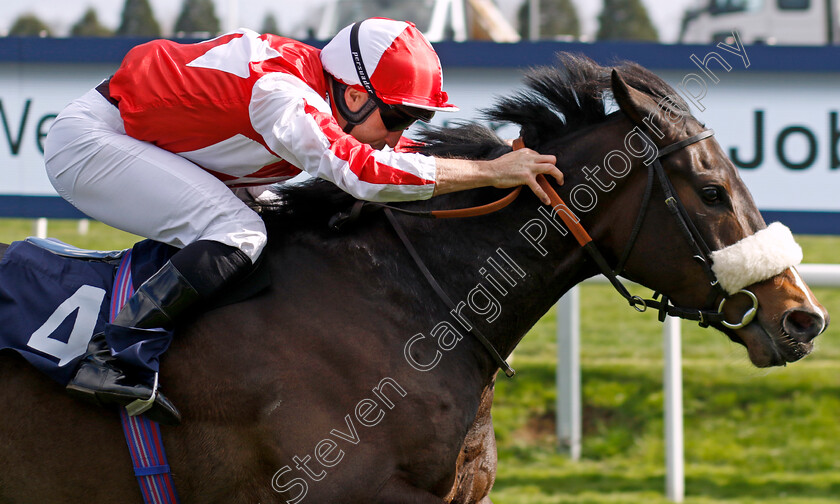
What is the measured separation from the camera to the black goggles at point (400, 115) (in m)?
2.78

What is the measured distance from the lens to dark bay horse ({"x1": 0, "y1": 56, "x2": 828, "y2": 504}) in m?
2.54

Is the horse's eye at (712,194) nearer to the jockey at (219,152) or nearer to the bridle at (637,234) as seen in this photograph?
the bridle at (637,234)

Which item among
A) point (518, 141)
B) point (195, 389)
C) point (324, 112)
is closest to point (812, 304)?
point (518, 141)

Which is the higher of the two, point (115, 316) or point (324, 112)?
point (324, 112)

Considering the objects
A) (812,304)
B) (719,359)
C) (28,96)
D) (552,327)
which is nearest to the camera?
(812,304)

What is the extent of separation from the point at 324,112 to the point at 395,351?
0.73 metres

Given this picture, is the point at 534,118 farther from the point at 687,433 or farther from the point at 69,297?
the point at 687,433

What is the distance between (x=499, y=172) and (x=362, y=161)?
16.5 inches

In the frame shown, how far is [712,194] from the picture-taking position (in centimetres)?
258

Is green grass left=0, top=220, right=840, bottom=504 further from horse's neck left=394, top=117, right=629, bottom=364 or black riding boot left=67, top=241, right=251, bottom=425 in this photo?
black riding boot left=67, top=241, right=251, bottom=425

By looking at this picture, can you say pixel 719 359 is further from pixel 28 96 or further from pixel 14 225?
pixel 14 225

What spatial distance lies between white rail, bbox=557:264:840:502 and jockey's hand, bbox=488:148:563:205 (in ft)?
8.45

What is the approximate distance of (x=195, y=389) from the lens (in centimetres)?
261

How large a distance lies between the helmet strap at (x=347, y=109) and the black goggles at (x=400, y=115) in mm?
43
